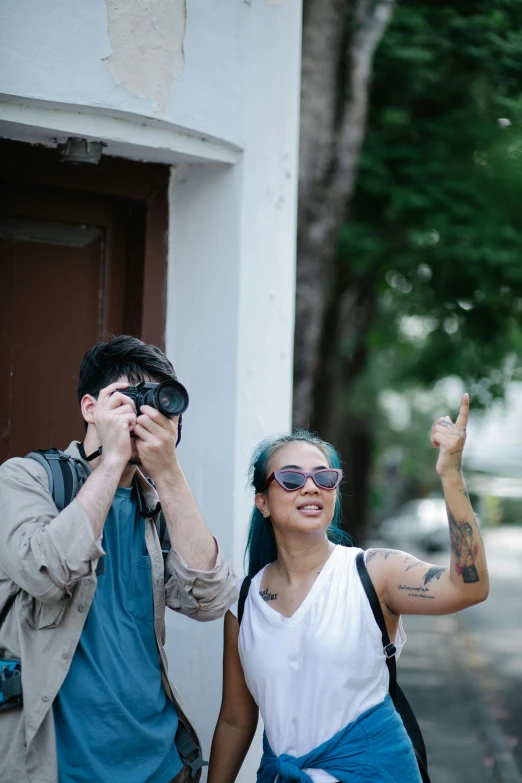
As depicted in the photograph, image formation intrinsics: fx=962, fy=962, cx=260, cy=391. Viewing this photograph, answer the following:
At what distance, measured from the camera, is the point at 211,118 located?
12.6 ft

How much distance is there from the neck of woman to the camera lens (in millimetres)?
593

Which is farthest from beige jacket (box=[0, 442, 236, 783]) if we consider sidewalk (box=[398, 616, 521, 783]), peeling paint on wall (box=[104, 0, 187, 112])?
sidewalk (box=[398, 616, 521, 783])

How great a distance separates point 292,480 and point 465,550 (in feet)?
1.70

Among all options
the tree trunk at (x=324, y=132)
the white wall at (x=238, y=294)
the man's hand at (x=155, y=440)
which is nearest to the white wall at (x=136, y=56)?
the white wall at (x=238, y=294)

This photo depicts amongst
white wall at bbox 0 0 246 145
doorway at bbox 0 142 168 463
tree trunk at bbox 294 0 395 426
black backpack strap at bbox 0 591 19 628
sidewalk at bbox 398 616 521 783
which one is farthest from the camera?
tree trunk at bbox 294 0 395 426

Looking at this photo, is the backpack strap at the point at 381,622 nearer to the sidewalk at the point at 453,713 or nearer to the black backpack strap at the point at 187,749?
the black backpack strap at the point at 187,749

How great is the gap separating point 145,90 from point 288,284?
1.02m

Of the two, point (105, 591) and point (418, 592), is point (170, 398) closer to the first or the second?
point (105, 591)

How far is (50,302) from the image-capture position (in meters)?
3.87

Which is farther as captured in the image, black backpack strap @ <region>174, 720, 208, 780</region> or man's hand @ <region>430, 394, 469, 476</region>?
black backpack strap @ <region>174, 720, 208, 780</region>

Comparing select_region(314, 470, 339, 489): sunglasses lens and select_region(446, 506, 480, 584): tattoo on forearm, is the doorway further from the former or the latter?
select_region(446, 506, 480, 584): tattoo on forearm

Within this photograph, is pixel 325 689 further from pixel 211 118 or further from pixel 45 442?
pixel 211 118

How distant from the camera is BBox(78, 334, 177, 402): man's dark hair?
253 centimetres

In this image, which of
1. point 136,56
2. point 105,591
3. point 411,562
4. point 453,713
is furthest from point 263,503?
point 453,713
